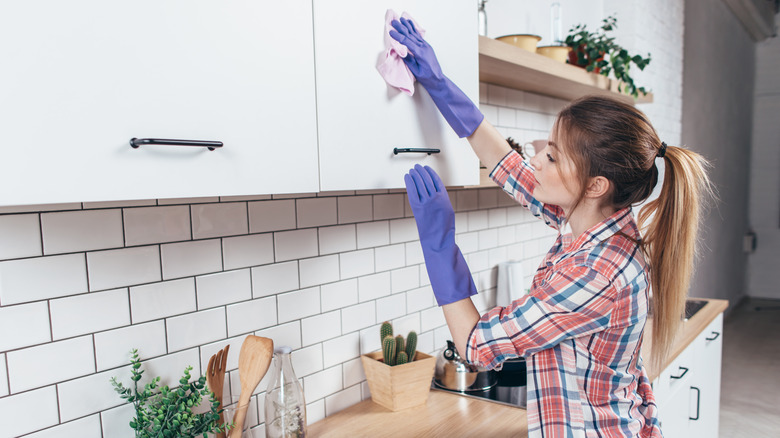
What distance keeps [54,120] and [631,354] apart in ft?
3.81

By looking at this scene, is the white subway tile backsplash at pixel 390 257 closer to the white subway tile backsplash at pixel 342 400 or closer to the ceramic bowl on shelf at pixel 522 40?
the white subway tile backsplash at pixel 342 400

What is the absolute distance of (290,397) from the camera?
1.28m

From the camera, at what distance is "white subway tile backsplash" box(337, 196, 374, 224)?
61.3 inches

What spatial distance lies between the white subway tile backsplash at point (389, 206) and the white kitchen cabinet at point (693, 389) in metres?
1.00

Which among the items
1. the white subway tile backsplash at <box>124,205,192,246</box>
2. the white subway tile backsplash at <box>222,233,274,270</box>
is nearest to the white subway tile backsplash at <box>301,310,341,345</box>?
the white subway tile backsplash at <box>222,233,274,270</box>

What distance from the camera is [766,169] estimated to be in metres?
6.87

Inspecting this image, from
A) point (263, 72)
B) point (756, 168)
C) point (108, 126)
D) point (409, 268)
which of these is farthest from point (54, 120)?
point (756, 168)

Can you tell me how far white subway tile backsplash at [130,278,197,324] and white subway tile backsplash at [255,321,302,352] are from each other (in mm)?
223

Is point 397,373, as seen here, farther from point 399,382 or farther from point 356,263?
point 356,263

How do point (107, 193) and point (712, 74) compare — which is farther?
point (712, 74)

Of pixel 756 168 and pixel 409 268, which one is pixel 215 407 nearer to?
pixel 409 268

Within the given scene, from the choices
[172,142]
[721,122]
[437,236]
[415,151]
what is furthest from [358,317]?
[721,122]

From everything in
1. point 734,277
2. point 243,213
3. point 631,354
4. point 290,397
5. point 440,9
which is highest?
point 440,9

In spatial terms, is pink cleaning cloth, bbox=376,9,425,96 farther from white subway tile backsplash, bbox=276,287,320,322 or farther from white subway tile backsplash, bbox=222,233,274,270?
white subway tile backsplash, bbox=276,287,320,322
